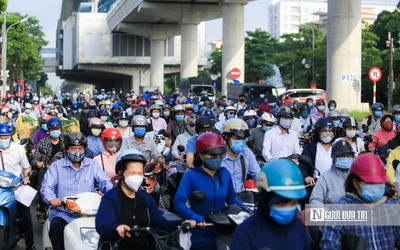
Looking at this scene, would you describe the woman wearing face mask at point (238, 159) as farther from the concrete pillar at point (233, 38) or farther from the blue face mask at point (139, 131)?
the concrete pillar at point (233, 38)

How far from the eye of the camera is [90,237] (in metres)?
7.15

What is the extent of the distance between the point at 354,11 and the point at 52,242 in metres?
28.9

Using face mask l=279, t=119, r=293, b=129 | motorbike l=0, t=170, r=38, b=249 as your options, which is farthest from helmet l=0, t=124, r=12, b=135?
face mask l=279, t=119, r=293, b=129

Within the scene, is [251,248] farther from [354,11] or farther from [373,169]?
[354,11]

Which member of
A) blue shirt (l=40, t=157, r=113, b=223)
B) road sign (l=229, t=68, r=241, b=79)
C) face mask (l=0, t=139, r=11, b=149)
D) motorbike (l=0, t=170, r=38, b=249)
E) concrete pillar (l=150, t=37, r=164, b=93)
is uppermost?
concrete pillar (l=150, t=37, r=164, b=93)

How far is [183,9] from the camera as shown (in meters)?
67.3

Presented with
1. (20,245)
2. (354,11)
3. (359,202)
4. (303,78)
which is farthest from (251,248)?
(303,78)

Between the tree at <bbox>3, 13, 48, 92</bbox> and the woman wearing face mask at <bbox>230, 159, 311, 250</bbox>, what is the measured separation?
81.6 meters

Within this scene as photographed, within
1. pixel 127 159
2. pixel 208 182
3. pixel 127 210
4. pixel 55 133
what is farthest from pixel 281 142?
pixel 127 210

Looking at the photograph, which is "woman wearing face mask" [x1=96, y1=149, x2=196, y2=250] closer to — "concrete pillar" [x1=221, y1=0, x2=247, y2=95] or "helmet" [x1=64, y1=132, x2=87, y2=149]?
"helmet" [x1=64, y1=132, x2=87, y2=149]

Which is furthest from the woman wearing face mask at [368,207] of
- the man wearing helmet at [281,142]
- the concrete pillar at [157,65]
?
the concrete pillar at [157,65]

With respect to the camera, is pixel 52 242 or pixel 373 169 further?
pixel 52 242

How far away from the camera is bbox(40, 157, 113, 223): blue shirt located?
8.55 m

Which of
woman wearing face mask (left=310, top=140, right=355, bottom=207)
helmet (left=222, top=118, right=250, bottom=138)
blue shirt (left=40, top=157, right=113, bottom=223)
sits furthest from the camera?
helmet (left=222, top=118, right=250, bottom=138)
